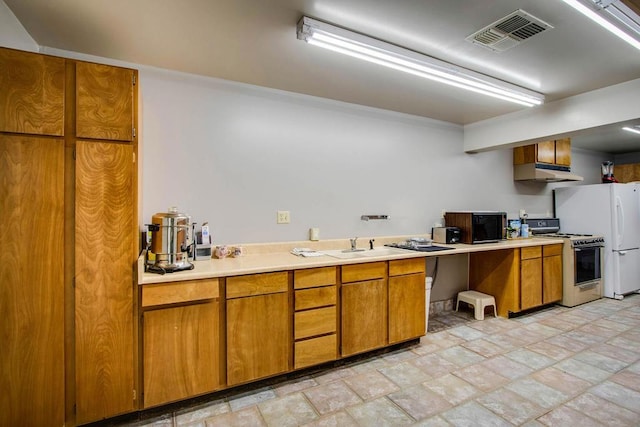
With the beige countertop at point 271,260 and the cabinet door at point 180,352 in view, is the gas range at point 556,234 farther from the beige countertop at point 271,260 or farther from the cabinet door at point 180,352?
the cabinet door at point 180,352

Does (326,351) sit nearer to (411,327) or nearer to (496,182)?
(411,327)

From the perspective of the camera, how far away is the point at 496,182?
444cm

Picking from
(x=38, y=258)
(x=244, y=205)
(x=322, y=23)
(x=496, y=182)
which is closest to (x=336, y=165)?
(x=244, y=205)

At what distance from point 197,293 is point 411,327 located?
189 cm

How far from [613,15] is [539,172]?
121 inches

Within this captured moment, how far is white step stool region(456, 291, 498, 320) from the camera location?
3559 millimetres

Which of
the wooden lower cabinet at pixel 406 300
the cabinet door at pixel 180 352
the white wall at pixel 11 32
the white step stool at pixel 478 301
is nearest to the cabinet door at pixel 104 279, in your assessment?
the cabinet door at pixel 180 352

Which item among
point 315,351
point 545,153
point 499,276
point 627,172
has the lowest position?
point 315,351

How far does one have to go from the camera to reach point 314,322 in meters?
2.30

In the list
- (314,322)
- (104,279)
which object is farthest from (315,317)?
(104,279)

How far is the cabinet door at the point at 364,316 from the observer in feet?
8.04

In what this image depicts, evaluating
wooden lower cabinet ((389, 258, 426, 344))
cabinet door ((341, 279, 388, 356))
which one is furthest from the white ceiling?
cabinet door ((341, 279, 388, 356))

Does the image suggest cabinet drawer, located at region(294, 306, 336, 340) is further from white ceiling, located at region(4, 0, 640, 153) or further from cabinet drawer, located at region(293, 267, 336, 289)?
white ceiling, located at region(4, 0, 640, 153)

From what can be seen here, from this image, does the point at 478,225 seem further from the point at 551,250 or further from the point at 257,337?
the point at 257,337
